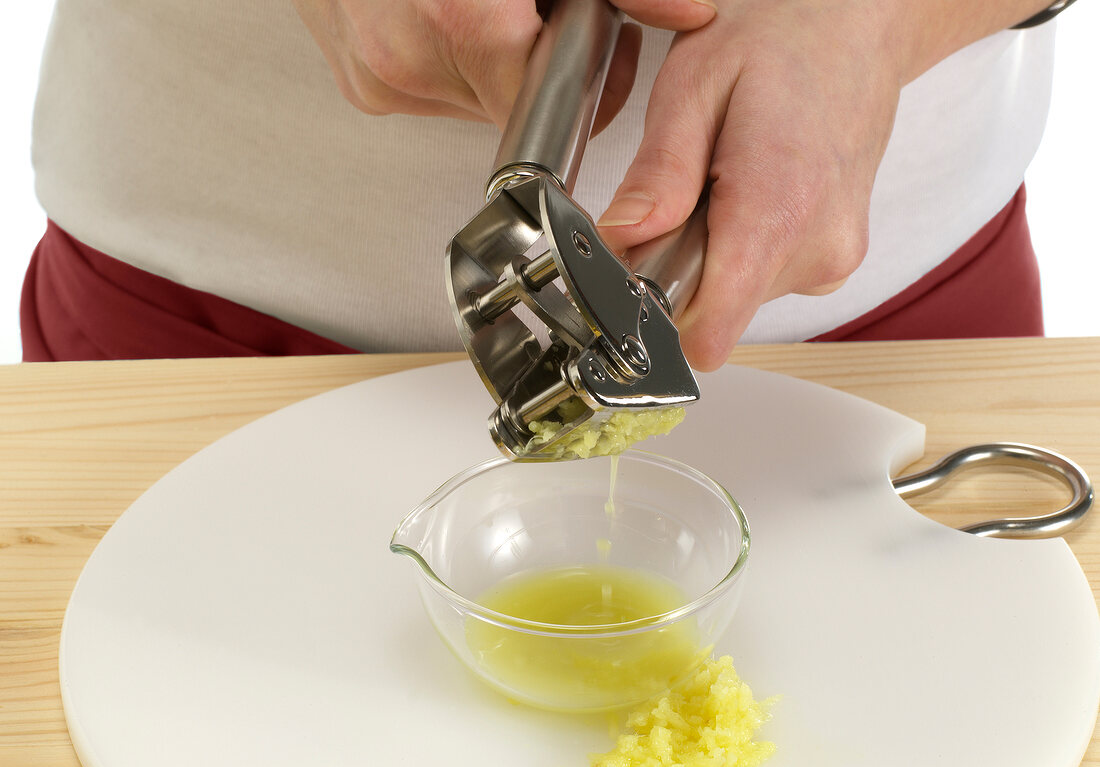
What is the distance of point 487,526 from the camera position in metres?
0.83

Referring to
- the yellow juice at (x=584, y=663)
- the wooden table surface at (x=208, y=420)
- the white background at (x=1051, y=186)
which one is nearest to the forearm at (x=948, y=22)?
the wooden table surface at (x=208, y=420)

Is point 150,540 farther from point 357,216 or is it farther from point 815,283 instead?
point 815,283

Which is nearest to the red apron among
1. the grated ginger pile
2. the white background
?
the grated ginger pile

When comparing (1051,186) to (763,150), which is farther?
(1051,186)

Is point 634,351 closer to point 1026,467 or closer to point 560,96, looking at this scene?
point 560,96

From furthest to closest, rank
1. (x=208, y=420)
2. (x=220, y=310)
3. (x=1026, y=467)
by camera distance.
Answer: (x=220, y=310)
(x=208, y=420)
(x=1026, y=467)

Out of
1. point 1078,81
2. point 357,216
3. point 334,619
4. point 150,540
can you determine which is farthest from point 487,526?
point 1078,81

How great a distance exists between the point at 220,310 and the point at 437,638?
62 centimetres

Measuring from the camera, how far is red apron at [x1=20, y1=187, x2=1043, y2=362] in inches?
48.8

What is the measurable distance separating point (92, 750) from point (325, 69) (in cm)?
72

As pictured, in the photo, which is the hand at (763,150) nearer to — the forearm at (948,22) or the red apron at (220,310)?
the forearm at (948,22)

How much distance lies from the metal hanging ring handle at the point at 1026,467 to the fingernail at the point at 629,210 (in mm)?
367

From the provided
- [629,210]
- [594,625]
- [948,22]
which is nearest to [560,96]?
[629,210]

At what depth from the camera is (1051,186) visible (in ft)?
9.77
